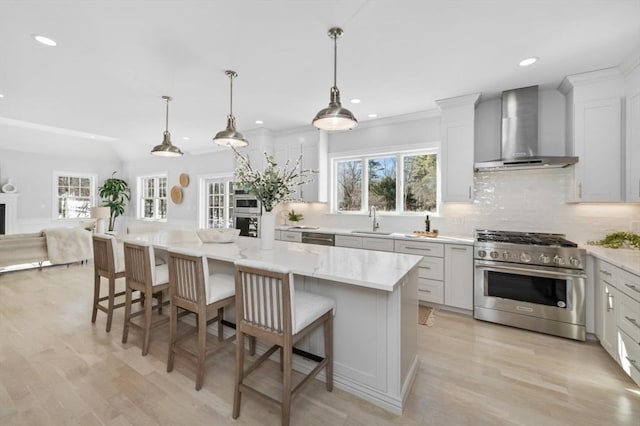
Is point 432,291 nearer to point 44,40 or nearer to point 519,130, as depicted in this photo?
point 519,130

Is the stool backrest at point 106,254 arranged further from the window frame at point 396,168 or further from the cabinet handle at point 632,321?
the cabinet handle at point 632,321

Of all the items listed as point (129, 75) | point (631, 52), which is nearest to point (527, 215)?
point (631, 52)

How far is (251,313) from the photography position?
173 cm

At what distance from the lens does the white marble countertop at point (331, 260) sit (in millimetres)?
1637

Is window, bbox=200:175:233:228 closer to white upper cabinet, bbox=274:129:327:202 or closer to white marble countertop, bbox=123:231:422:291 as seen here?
white upper cabinet, bbox=274:129:327:202

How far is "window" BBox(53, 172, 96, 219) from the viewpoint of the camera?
25.3 feet

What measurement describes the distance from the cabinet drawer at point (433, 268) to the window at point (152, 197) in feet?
24.0

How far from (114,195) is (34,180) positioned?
5.60 feet

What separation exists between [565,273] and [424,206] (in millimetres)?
1824

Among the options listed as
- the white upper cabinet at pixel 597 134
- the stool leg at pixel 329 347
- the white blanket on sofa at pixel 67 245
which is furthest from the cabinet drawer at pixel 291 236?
the white blanket on sofa at pixel 67 245

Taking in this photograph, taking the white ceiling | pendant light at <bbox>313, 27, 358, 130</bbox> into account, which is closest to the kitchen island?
pendant light at <bbox>313, 27, 358, 130</bbox>

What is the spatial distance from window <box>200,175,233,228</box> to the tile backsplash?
4.47 meters

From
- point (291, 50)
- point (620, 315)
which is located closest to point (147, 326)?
point (291, 50)

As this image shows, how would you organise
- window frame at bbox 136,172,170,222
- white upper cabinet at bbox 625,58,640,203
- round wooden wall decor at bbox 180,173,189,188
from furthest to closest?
window frame at bbox 136,172,170,222 → round wooden wall decor at bbox 180,173,189,188 → white upper cabinet at bbox 625,58,640,203
